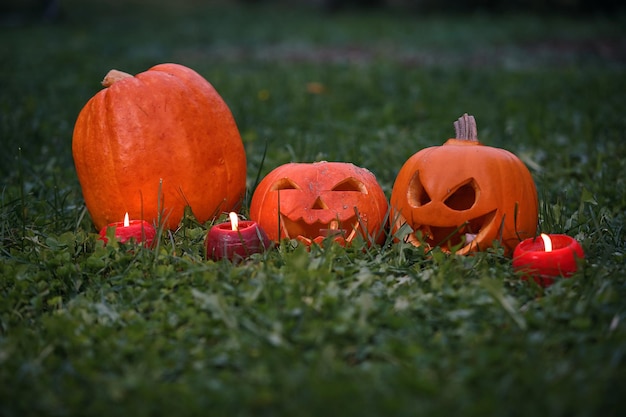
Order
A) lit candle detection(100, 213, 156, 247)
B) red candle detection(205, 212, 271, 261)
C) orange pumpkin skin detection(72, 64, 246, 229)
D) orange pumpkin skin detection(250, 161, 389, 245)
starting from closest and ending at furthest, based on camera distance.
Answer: red candle detection(205, 212, 271, 261)
lit candle detection(100, 213, 156, 247)
orange pumpkin skin detection(250, 161, 389, 245)
orange pumpkin skin detection(72, 64, 246, 229)

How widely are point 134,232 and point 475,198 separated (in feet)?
4.97

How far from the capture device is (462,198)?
117 inches

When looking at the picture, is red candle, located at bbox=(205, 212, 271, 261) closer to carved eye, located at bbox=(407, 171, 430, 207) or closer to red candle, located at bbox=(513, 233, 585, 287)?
carved eye, located at bbox=(407, 171, 430, 207)

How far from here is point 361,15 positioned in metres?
18.7

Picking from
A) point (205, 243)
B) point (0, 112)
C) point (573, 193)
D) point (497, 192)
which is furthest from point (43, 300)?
point (0, 112)

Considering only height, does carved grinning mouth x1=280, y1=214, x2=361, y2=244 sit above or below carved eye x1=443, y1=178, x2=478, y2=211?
below

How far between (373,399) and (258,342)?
0.47 metres

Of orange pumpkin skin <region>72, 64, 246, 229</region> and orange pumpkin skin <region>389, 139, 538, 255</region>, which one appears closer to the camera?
orange pumpkin skin <region>389, 139, 538, 255</region>

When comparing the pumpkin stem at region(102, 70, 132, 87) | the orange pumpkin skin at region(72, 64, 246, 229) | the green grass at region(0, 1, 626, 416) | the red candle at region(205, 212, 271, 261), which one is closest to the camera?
the green grass at region(0, 1, 626, 416)

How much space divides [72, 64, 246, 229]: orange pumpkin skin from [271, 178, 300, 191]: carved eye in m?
0.32

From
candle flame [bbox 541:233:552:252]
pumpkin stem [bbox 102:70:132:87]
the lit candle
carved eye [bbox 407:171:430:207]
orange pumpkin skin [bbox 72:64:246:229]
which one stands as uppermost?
pumpkin stem [bbox 102:70:132:87]

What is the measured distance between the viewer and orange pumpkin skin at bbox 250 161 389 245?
2.88 metres

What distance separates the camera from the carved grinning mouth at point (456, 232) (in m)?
2.78

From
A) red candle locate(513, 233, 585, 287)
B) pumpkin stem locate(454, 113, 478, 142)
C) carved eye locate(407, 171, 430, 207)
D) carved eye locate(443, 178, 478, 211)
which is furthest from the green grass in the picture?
pumpkin stem locate(454, 113, 478, 142)
